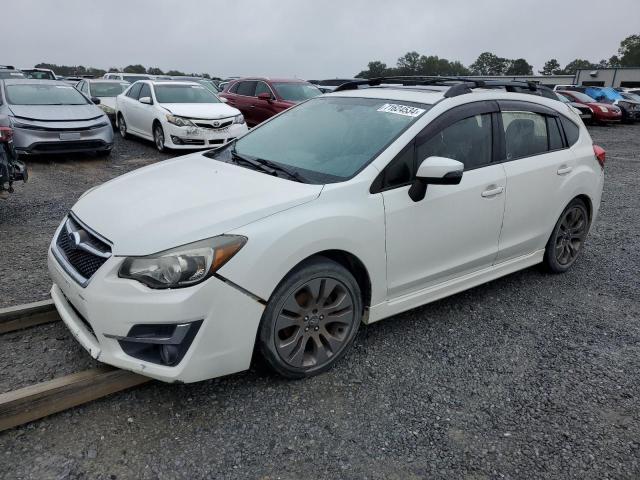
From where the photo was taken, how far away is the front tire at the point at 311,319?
271 cm

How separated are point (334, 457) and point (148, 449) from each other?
2.90 ft

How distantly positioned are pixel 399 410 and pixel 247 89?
12.1 metres

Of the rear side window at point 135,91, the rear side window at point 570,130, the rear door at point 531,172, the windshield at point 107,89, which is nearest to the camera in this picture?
the rear door at point 531,172

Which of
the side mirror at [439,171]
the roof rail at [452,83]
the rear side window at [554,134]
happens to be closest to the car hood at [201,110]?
the roof rail at [452,83]

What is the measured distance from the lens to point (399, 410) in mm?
2750

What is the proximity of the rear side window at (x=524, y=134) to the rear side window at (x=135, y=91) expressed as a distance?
10.0m

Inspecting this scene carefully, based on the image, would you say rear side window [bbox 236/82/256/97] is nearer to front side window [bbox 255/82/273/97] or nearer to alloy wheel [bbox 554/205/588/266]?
front side window [bbox 255/82/273/97]

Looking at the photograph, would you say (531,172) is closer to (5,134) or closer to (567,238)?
(567,238)

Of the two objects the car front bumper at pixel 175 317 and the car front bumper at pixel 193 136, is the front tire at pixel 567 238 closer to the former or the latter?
the car front bumper at pixel 175 317

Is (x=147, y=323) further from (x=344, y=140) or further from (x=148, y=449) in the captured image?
(x=344, y=140)

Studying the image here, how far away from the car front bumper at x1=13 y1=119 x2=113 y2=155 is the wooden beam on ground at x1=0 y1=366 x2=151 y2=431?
7.03 meters

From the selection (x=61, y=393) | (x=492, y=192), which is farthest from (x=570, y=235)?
(x=61, y=393)

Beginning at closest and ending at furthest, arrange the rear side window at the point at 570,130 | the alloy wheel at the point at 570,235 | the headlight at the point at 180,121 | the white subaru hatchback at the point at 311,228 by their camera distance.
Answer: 1. the white subaru hatchback at the point at 311,228
2. the rear side window at the point at 570,130
3. the alloy wheel at the point at 570,235
4. the headlight at the point at 180,121

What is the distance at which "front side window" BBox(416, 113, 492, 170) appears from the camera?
3.32 m
